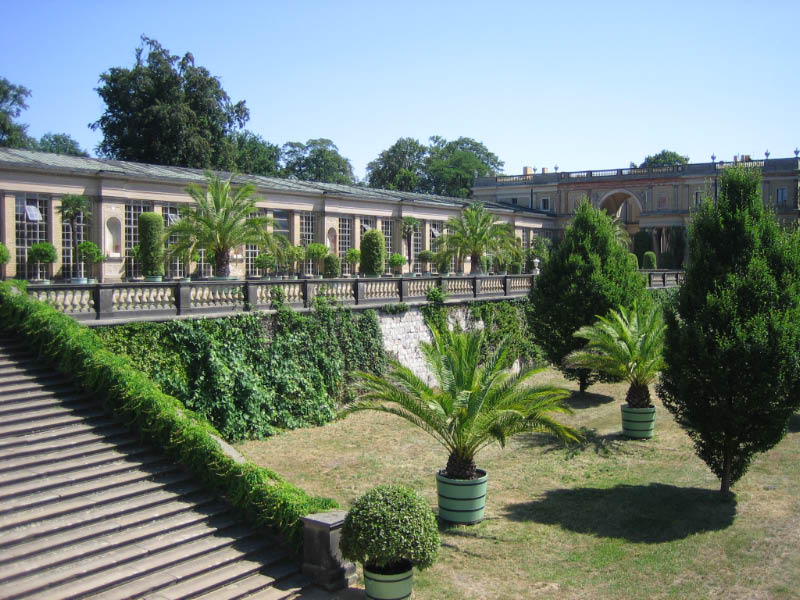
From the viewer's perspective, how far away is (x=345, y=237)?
41.9 metres

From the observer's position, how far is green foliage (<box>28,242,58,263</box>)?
88.4ft

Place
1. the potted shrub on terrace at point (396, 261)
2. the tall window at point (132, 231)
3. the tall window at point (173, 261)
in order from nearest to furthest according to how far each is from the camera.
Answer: the tall window at point (132, 231) → the tall window at point (173, 261) → the potted shrub on terrace at point (396, 261)

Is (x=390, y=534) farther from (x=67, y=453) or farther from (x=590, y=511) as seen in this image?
(x=67, y=453)

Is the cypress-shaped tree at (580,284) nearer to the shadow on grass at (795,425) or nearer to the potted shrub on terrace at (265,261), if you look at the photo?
the shadow on grass at (795,425)

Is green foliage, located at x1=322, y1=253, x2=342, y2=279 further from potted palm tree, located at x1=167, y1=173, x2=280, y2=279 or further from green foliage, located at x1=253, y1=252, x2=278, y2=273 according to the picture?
potted palm tree, located at x1=167, y1=173, x2=280, y2=279

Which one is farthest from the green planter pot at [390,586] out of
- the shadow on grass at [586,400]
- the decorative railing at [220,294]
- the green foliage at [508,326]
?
the green foliage at [508,326]

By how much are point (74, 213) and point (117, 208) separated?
9.63ft

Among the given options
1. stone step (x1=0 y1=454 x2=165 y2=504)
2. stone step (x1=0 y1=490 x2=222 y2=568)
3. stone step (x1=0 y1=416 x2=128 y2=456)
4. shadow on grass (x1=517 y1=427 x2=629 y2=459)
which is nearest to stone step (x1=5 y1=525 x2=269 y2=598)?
stone step (x1=0 y1=490 x2=222 y2=568)

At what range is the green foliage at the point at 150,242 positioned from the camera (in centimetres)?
2878

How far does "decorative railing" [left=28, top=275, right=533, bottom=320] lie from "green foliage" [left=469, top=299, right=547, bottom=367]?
127 cm

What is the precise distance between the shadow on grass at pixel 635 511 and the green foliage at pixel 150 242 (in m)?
20.0

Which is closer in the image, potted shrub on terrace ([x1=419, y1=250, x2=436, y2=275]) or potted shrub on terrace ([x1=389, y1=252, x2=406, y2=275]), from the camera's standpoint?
potted shrub on terrace ([x1=389, y1=252, x2=406, y2=275])

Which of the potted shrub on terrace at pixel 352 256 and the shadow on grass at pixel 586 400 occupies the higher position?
the potted shrub on terrace at pixel 352 256

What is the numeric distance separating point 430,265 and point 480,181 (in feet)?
102
